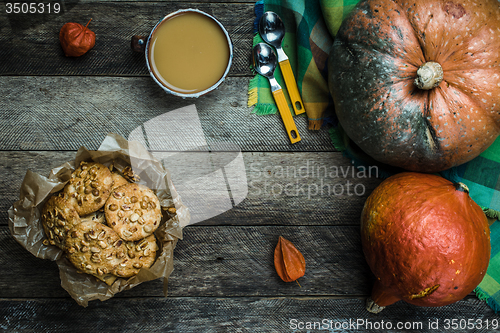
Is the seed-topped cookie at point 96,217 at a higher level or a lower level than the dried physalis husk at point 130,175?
lower

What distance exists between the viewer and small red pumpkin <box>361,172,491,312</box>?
90 cm

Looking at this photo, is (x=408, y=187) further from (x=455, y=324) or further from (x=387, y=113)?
(x=455, y=324)

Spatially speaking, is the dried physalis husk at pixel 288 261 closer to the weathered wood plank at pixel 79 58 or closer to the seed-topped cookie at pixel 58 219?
the seed-topped cookie at pixel 58 219

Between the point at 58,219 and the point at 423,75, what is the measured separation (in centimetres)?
109

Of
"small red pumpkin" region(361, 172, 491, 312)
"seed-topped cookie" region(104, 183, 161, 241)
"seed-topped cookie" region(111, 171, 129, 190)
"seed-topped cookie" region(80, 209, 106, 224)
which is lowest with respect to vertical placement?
"seed-topped cookie" region(80, 209, 106, 224)

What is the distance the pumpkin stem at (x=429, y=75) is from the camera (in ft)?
2.78

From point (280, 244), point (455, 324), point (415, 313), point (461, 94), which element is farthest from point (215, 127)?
point (455, 324)

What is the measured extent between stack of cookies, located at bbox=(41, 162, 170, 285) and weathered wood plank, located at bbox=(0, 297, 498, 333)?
Answer: 26 cm

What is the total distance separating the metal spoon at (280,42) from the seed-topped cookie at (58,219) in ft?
2.61

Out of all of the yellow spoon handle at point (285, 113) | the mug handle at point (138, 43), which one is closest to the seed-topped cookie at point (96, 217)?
the mug handle at point (138, 43)

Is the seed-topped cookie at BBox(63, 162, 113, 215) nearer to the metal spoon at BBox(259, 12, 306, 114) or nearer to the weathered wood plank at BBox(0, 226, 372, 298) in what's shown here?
the weathered wood plank at BBox(0, 226, 372, 298)

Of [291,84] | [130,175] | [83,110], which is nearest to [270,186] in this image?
[291,84]

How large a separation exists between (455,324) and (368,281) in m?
0.35

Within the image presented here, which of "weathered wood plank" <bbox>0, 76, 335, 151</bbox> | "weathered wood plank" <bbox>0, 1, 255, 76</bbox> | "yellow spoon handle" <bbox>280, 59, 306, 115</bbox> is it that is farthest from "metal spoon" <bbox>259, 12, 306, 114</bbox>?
"weathered wood plank" <bbox>0, 76, 335, 151</bbox>
